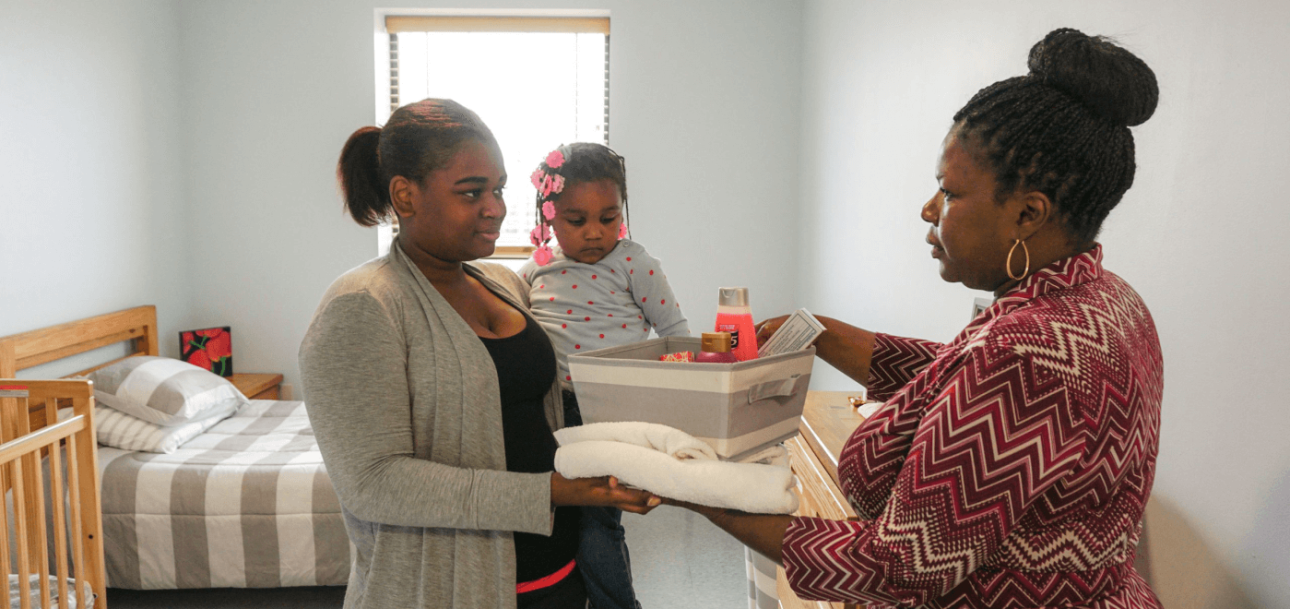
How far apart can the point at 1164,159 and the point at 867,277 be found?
1500 millimetres

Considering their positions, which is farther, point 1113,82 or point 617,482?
point 617,482

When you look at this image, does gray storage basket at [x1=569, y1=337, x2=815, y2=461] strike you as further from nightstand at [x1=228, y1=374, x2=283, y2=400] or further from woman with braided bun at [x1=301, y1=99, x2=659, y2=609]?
nightstand at [x1=228, y1=374, x2=283, y2=400]

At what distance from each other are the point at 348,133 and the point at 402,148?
2983 mm

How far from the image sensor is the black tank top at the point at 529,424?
1.10 meters

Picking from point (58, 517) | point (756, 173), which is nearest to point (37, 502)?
point (58, 517)

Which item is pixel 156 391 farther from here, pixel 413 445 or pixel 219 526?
pixel 413 445

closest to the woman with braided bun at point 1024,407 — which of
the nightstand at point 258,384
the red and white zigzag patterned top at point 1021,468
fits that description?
the red and white zigzag patterned top at point 1021,468

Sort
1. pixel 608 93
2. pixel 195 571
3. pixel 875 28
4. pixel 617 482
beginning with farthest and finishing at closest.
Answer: pixel 608 93 < pixel 875 28 < pixel 195 571 < pixel 617 482

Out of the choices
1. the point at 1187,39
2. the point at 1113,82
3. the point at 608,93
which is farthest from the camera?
the point at 608,93

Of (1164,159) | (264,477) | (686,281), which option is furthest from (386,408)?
(686,281)

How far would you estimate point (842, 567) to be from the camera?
0.76 metres

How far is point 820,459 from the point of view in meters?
1.69

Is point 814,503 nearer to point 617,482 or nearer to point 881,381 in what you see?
point 881,381

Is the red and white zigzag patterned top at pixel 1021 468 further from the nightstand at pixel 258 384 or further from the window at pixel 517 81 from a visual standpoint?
the nightstand at pixel 258 384
